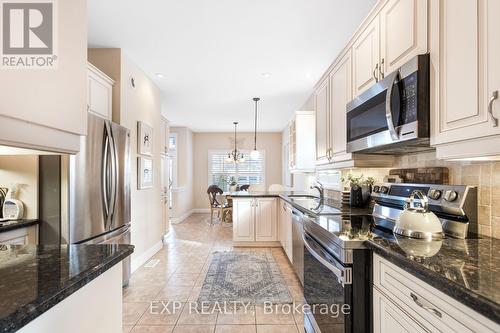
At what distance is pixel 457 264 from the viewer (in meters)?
0.93

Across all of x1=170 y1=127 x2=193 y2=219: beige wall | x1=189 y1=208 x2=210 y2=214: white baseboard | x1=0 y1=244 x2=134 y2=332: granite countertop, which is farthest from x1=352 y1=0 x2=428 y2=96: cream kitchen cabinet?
x1=189 y1=208 x2=210 y2=214: white baseboard

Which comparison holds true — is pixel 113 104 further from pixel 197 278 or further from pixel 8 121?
pixel 8 121

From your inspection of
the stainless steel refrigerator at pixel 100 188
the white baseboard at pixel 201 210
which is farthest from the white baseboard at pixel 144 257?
the white baseboard at pixel 201 210

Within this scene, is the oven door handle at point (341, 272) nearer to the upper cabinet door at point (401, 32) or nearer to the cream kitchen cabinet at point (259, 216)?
the upper cabinet door at point (401, 32)

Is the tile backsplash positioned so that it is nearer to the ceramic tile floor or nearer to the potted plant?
the potted plant

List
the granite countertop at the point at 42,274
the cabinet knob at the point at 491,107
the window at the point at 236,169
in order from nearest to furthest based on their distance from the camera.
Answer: the granite countertop at the point at 42,274 → the cabinet knob at the point at 491,107 → the window at the point at 236,169

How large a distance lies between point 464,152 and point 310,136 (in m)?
3.20

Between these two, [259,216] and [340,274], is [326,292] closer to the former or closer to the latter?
[340,274]

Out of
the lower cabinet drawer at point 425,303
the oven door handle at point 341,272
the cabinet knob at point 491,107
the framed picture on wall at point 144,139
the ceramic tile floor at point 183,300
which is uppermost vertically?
the framed picture on wall at point 144,139

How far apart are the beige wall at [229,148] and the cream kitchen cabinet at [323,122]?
Answer: 19.5 feet

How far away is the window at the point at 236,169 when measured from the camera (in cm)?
900

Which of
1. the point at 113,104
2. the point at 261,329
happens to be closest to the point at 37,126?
the point at 261,329

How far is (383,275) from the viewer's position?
1.19 metres

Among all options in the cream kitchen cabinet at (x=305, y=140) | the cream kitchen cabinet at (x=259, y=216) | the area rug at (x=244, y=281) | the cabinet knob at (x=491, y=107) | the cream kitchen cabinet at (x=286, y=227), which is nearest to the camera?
the cabinet knob at (x=491, y=107)
